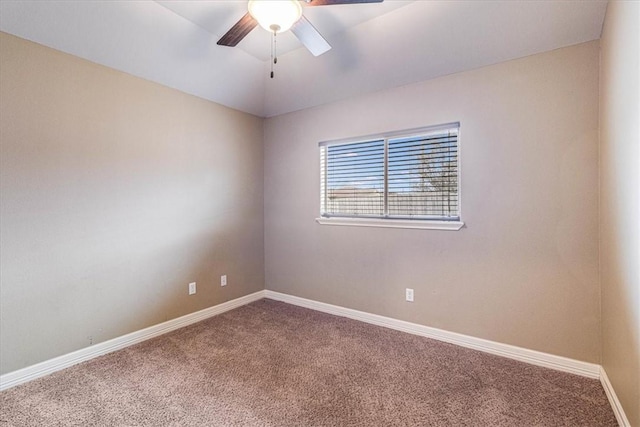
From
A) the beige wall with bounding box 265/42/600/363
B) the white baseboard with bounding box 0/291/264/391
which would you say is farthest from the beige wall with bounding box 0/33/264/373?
the beige wall with bounding box 265/42/600/363

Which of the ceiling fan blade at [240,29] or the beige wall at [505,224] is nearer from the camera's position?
the ceiling fan blade at [240,29]

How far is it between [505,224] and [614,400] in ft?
3.99

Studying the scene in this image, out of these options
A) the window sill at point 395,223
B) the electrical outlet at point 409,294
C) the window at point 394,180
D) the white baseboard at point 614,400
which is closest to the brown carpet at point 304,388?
the white baseboard at point 614,400

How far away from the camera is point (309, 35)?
77.7 inches

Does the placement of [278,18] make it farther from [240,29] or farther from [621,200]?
[621,200]

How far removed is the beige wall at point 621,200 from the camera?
1.31 metres

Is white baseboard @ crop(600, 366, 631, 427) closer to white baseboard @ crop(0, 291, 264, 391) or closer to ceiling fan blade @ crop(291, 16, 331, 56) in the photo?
→ ceiling fan blade @ crop(291, 16, 331, 56)

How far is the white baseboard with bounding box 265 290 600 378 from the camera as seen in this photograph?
210 cm

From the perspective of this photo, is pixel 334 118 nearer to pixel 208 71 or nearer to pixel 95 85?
pixel 208 71

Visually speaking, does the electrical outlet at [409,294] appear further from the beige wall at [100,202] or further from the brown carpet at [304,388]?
the beige wall at [100,202]

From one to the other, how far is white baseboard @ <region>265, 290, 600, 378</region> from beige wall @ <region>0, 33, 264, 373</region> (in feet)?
4.43

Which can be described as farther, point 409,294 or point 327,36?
point 409,294

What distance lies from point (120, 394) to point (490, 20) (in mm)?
3577

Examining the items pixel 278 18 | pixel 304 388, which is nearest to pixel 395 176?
pixel 278 18
